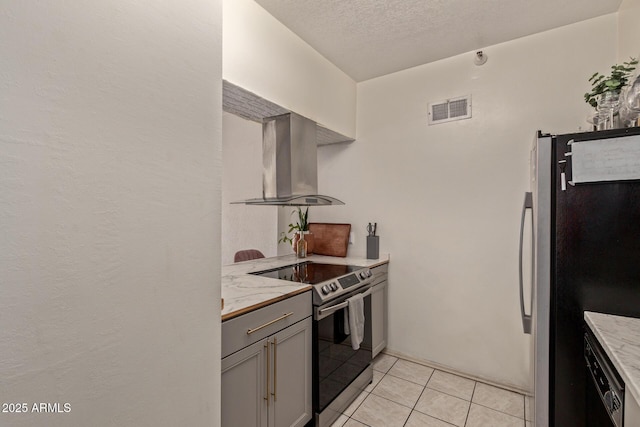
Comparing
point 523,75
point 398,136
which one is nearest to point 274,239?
point 398,136

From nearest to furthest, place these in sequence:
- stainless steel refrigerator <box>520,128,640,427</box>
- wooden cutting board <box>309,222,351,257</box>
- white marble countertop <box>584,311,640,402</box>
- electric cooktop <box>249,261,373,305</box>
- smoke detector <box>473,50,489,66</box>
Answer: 1. white marble countertop <box>584,311,640,402</box>
2. stainless steel refrigerator <box>520,128,640,427</box>
3. electric cooktop <box>249,261,373,305</box>
4. smoke detector <box>473,50,489,66</box>
5. wooden cutting board <box>309,222,351,257</box>

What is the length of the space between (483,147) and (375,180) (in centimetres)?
97

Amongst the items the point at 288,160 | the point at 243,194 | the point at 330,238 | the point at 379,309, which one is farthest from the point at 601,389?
the point at 243,194

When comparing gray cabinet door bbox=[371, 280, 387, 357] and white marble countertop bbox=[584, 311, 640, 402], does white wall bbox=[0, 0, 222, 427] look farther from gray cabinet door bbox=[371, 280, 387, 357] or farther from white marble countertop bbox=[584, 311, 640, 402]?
gray cabinet door bbox=[371, 280, 387, 357]

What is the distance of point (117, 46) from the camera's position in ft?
2.56

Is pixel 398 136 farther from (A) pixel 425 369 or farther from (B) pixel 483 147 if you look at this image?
(A) pixel 425 369

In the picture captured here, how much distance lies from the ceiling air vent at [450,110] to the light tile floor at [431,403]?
222cm

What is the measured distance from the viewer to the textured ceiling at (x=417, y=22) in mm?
1950

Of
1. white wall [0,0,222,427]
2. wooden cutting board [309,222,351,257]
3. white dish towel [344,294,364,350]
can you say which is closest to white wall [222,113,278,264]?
wooden cutting board [309,222,351,257]

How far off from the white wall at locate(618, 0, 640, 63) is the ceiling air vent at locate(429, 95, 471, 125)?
924 millimetres

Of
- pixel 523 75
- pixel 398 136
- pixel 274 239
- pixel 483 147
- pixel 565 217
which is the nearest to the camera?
pixel 565 217

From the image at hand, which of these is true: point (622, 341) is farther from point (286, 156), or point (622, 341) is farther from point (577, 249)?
point (286, 156)

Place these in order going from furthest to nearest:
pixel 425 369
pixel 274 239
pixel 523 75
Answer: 1. pixel 274 239
2. pixel 425 369
3. pixel 523 75

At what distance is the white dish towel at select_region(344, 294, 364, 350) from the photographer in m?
2.09
